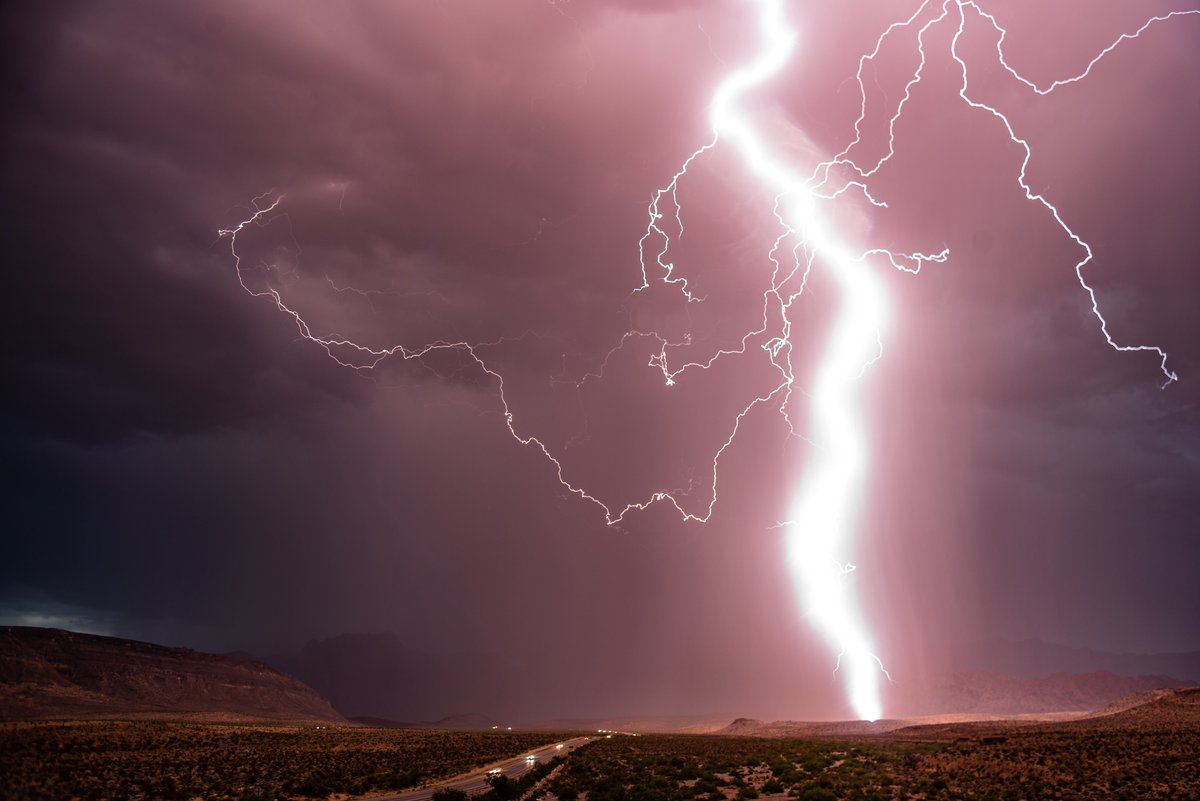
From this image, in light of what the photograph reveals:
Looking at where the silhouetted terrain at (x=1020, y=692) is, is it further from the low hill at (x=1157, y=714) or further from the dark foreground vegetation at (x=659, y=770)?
the dark foreground vegetation at (x=659, y=770)

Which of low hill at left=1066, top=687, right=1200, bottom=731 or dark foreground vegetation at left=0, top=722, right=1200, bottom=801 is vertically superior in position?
low hill at left=1066, top=687, right=1200, bottom=731

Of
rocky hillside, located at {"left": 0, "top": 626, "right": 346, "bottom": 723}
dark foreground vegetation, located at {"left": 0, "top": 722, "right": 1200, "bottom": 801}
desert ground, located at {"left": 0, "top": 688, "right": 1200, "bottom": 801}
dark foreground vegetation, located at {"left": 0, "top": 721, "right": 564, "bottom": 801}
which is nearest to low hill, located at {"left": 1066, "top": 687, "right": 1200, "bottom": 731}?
desert ground, located at {"left": 0, "top": 688, "right": 1200, "bottom": 801}

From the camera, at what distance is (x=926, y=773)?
2630 cm

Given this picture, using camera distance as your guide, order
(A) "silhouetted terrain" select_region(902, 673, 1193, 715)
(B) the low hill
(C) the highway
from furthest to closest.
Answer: (A) "silhouetted terrain" select_region(902, 673, 1193, 715)
(B) the low hill
(C) the highway

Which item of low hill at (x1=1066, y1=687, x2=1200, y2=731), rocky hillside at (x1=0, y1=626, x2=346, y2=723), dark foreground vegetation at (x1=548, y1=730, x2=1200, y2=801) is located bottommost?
rocky hillside at (x1=0, y1=626, x2=346, y2=723)

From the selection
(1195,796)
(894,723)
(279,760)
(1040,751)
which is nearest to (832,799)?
(1195,796)

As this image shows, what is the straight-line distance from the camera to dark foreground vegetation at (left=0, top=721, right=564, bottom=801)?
24.2 metres

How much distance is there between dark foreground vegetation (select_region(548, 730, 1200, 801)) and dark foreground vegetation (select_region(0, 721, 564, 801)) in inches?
294

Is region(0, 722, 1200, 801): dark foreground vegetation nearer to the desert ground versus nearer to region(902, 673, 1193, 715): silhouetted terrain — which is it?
the desert ground

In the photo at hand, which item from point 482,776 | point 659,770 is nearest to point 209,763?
point 482,776

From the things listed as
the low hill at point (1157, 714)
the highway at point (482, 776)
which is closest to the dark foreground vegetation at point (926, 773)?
the highway at point (482, 776)

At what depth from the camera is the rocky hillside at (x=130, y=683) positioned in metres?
75.0

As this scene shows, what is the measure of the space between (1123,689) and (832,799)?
410ft

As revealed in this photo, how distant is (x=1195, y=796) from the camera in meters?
19.5
